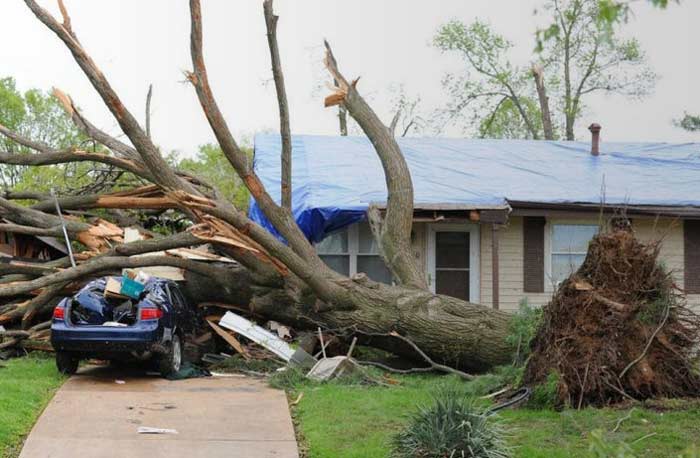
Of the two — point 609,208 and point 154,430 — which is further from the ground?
point 609,208

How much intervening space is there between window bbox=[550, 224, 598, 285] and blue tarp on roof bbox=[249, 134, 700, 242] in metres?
0.70

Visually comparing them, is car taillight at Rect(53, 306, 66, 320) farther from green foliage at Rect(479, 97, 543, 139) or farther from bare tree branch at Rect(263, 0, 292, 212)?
green foliage at Rect(479, 97, 543, 139)

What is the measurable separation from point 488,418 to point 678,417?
7.99ft

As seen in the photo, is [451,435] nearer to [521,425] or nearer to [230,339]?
[521,425]

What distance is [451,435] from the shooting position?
7359 mm

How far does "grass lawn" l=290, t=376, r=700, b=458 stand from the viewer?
8058 millimetres

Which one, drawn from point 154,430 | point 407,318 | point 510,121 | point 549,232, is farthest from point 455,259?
point 510,121

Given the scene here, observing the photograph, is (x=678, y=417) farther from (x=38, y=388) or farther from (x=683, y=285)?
(x=683, y=285)

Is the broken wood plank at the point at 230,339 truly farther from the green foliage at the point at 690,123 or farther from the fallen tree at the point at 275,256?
the green foliage at the point at 690,123

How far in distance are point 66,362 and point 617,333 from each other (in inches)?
265

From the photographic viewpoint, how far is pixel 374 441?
27.6ft

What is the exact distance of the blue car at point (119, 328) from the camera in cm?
1155

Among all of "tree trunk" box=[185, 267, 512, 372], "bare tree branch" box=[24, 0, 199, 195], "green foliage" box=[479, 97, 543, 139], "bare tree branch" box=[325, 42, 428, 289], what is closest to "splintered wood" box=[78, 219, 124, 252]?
"tree trunk" box=[185, 267, 512, 372]

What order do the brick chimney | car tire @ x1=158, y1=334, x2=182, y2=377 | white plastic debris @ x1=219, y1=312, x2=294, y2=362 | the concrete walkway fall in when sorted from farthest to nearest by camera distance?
the brick chimney
white plastic debris @ x1=219, y1=312, x2=294, y2=362
car tire @ x1=158, y1=334, x2=182, y2=377
the concrete walkway
